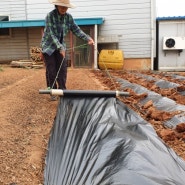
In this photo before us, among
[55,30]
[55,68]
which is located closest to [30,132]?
[55,68]

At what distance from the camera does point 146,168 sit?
7.57 feet

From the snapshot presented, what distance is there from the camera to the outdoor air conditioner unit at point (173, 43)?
14.5 metres

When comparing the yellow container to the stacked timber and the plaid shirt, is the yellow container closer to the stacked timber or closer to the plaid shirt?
the stacked timber

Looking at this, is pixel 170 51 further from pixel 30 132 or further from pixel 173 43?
pixel 30 132

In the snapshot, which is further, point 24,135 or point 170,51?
point 170,51

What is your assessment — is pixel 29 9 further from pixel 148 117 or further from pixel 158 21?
pixel 148 117

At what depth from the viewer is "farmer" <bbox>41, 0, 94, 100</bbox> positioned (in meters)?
5.20

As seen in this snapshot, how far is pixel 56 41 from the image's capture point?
5.10 m

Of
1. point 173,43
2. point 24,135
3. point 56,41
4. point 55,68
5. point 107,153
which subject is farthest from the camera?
point 173,43

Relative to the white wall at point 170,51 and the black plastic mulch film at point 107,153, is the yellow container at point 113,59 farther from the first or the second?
the black plastic mulch film at point 107,153

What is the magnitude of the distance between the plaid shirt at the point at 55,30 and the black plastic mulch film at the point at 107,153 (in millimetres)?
1697

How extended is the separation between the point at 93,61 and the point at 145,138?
1139cm

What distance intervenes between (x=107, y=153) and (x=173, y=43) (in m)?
12.5

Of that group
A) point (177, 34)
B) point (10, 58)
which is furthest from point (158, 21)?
point (10, 58)
